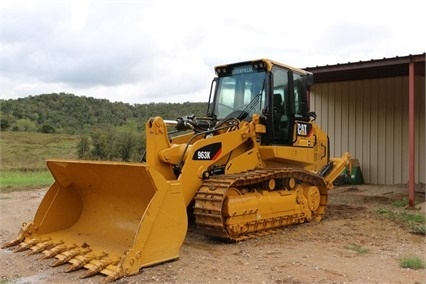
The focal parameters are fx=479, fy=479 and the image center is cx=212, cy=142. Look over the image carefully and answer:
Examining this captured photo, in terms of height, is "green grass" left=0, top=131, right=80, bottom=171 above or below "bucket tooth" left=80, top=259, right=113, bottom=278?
above

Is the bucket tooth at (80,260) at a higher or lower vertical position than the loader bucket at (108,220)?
lower

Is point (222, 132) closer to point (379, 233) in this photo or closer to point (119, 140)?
point (379, 233)

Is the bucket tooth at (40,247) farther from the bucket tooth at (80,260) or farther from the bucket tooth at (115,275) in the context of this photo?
the bucket tooth at (115,275)

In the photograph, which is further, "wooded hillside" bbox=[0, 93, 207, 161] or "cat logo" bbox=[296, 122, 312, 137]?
"wooded hillside" bbox=[0, 93, 207, 161]

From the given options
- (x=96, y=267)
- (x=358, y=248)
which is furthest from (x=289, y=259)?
(x=96, y=267)

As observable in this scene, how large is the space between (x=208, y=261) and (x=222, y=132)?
232cm

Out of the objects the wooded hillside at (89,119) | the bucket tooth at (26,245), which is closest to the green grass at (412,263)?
the bucket tooth at (26,245)

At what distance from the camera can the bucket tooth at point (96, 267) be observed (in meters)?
5.15

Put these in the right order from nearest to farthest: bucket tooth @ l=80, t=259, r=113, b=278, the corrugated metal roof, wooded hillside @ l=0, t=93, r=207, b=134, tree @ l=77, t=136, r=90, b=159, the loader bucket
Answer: bucket tooth @ l=80, t=259, r=113, b=278 → the loader bucket → the corrugated metal roof → tree @ l=77, t=136, r=90, b=159 → wooded hillside @ l=0, t=93, r=207, b=134

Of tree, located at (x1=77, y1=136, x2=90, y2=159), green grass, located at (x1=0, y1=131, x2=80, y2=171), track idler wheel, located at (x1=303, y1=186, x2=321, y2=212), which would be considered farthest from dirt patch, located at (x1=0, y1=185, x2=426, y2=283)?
tree, located at (x1=77, y1=136, x2=90, y2=159)

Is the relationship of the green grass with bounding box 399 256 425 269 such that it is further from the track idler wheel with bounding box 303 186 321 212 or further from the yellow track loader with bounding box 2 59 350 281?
the track idler wheel with bounding box 303 186 321 212

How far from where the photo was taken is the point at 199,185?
6.79m

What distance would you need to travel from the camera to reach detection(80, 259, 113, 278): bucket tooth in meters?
5.15

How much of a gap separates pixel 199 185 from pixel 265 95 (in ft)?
6.69
